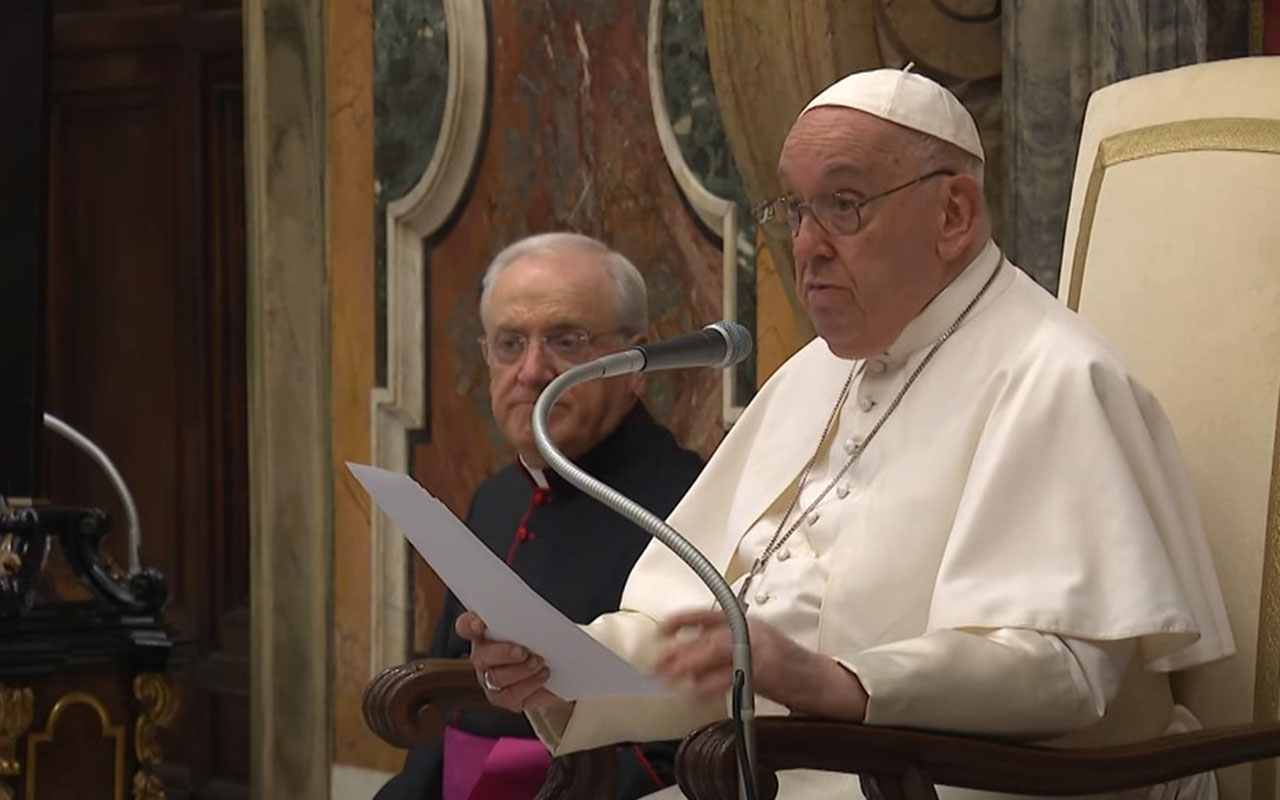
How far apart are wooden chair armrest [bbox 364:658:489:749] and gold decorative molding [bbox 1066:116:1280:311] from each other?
40.4 inches

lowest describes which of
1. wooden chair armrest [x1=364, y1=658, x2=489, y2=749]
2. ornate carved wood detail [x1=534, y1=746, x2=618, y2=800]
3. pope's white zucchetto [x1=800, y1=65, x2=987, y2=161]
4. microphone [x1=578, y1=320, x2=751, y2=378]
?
ornate carved wood detail [x1=534, y1=746, x2=618, y2=800]

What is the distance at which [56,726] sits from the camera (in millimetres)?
4328

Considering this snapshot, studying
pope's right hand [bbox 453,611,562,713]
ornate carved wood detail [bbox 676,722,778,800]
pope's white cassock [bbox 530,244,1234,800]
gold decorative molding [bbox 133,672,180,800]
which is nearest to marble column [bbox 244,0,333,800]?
gold decorative molding [bbox 133,672,180,800]

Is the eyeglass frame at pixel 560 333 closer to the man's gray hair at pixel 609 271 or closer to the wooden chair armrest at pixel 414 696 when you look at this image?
the man's gray hair at pixel 609 271

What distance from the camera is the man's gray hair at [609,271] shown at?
13.4 feet

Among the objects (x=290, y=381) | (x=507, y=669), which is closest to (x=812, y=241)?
(x=507, y=669)

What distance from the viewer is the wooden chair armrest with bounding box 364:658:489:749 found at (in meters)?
3.17

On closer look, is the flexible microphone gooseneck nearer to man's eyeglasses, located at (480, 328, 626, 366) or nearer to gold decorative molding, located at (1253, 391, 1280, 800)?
gold decorative molding, located at (1253, 391, 1280, 800)

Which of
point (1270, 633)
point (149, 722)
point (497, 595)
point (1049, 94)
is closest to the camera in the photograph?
point (497, 595)

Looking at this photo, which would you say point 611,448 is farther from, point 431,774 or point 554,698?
point 554,698

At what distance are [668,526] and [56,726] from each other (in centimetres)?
212

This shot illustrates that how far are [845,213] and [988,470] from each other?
1.36 feet

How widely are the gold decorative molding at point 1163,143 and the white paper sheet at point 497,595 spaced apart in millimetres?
1040

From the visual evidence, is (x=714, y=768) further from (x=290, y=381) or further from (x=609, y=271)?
(x=290, y=381)
